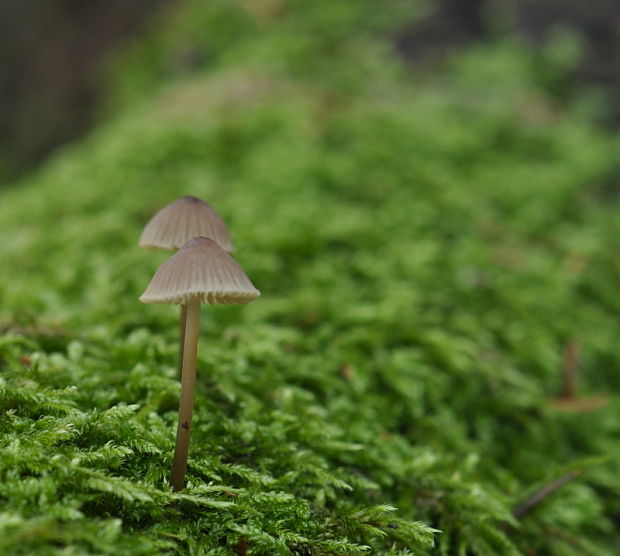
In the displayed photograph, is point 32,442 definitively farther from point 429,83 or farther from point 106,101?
point 106,101

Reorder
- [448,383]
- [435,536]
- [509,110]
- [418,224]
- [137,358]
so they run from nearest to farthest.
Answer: [435,536] < [137,358] < [448,383] < [418,224] < [509,110]

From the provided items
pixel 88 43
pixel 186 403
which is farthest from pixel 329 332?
pixel 88 43

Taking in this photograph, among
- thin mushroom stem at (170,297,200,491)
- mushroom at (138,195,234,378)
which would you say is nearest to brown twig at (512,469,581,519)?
thin mushroom stem at (170,297,200,491)

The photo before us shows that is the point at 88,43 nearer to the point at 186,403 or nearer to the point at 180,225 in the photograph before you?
the point at 180,225

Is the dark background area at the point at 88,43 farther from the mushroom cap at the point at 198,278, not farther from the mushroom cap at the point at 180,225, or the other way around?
the mushroom cap at the point at 198,278

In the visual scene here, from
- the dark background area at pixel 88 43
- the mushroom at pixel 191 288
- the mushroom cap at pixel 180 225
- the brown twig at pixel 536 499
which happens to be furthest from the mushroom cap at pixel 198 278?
the dark background area at pixel 88 43

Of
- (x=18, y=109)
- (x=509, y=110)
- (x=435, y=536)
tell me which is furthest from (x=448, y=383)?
(x=18, y=109)

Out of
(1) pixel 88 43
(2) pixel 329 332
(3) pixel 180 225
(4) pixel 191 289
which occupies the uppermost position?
(1) pixel 88 43

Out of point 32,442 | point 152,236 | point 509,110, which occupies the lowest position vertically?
point 32,442
